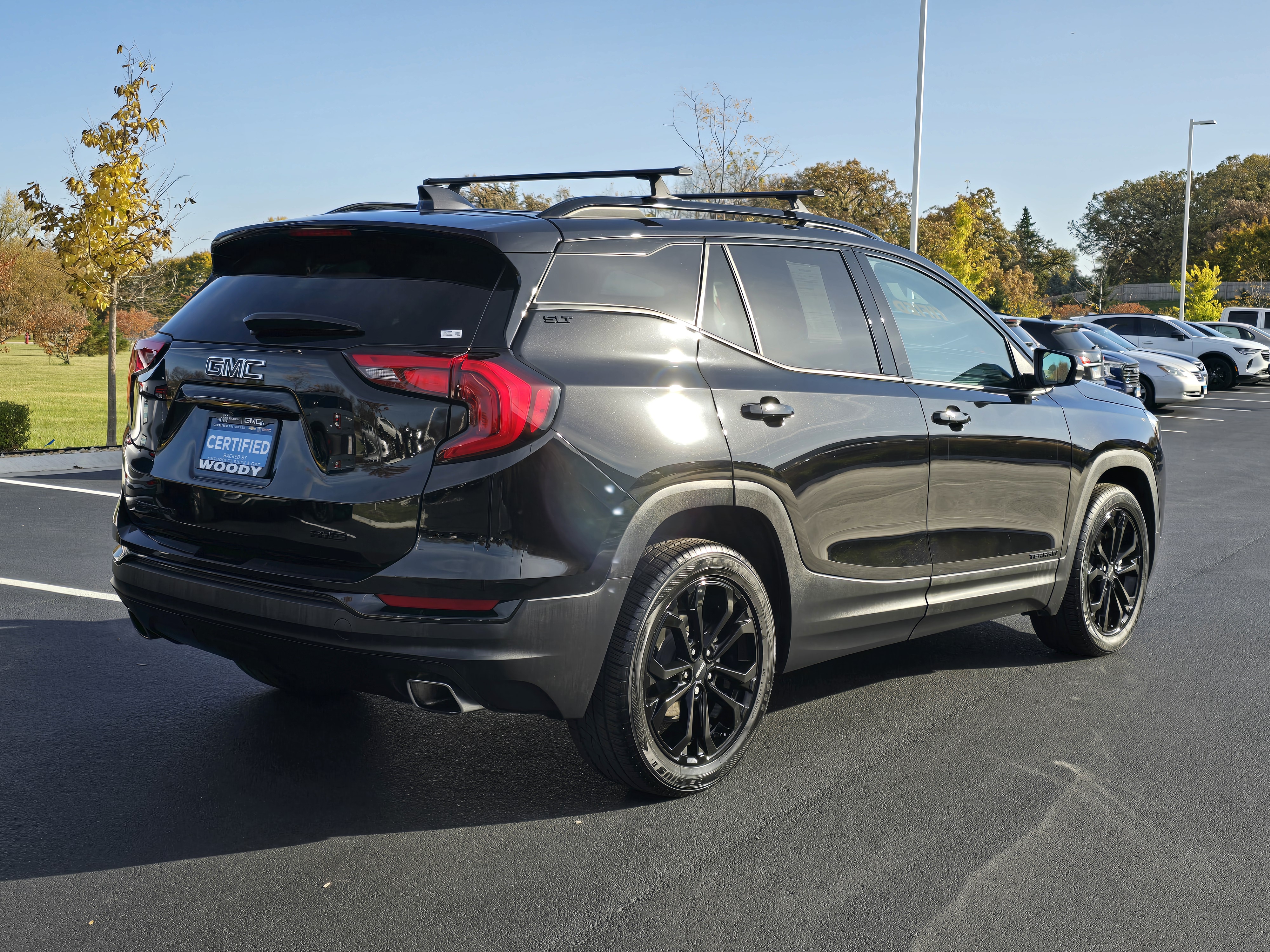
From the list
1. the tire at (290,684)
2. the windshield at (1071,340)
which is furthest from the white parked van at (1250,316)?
the tire at (290,684)

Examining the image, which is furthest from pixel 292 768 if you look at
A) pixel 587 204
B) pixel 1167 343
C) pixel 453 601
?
pixel 1167 343

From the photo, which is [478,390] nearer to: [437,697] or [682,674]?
[437,697]

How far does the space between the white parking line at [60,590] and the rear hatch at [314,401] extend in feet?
9.68

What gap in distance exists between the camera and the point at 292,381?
3.38 metres

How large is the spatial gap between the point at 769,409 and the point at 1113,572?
2.71 metres

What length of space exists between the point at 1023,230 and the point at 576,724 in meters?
137

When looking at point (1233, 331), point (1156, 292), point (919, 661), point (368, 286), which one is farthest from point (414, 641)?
point (1156, 292)

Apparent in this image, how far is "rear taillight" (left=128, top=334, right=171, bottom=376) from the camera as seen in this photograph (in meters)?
3.85

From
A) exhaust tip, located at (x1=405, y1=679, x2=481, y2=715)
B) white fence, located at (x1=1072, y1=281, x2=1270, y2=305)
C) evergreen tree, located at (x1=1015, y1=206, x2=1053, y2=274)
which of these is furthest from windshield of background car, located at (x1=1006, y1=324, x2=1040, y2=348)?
evergreen tree, located at (x1=1015, y1=206, x2=1053, y2=274)

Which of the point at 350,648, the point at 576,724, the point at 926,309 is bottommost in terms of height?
the point at 576,724

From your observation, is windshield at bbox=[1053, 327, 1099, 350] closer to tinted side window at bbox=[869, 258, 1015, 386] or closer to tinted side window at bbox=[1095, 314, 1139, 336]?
tinted side window at bbox=[1095, 314, 1139, 336]

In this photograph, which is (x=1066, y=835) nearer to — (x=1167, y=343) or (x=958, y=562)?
(x=958, y=562)

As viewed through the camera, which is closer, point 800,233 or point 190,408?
point 190,408

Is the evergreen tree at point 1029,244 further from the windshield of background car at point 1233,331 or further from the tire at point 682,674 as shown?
the tire at point 682,674
